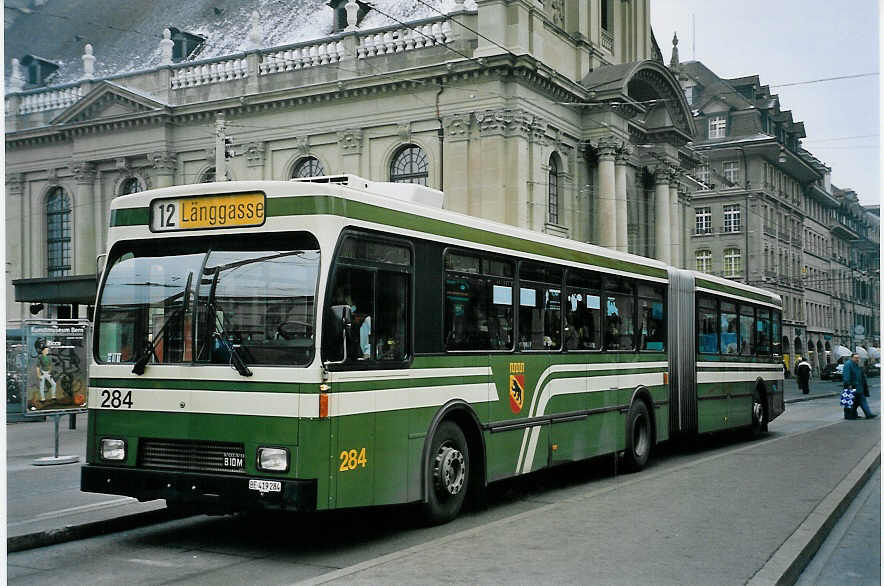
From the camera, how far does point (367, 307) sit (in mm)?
9031

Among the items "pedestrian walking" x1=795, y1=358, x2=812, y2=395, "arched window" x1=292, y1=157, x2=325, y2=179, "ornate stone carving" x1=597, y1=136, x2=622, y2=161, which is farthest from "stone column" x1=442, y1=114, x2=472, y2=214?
"pedestrian walking" x1=795, y1=358, x2=812, y2=395

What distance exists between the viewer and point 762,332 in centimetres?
2080

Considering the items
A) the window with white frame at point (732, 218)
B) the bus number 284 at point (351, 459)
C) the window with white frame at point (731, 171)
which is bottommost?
the bus number 284 at point (351, 459)

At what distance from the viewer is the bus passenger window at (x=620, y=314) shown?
14.1 m

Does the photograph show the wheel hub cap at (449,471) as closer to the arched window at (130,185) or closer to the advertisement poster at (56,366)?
the advertisement poster at (56,366)

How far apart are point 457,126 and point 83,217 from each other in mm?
13944

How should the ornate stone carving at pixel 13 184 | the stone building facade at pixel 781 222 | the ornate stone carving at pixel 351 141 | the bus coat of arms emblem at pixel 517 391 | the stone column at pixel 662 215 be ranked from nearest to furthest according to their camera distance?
the bus coat of arms emblem at pixel 517 391 → the stone building facade at pixel 781 222 → the ornate stone carving at pixel 13 184 → the ornate stone carving at pixel 351 141 → the stone column at pixel 662 215

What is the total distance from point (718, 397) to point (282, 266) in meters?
11.6

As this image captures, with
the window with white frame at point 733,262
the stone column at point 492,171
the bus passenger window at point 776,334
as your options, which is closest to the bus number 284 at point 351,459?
the bus passenger window at point 776,334

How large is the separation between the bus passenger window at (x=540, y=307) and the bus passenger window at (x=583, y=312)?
0.30m

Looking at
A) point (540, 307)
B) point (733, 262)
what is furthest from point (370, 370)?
point (733, 262)

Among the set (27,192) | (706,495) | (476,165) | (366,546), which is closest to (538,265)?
(706,495)

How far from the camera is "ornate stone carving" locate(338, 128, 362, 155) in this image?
3972 cm

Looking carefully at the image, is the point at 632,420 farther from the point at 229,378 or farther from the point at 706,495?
the point at 229,378
